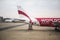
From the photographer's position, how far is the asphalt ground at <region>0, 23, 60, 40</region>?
2836 millimetres

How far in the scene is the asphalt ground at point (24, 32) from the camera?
2.84m

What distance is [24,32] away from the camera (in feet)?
9.40

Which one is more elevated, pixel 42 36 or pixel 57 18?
pixel 57 18

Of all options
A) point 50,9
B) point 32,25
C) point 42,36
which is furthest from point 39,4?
point 42,36

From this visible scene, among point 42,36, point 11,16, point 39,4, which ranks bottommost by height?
point 42,36

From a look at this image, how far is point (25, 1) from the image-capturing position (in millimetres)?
2887

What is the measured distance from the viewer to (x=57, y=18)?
284cm

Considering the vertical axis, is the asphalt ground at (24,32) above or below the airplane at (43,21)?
below

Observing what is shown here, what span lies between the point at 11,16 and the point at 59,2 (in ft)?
3.15

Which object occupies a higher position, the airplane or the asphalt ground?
the airplane

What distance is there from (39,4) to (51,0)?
24cm

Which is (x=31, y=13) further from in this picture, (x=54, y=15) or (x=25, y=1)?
(x=54, y=15)

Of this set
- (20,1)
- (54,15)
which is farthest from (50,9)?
(20,1)

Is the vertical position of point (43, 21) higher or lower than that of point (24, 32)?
higher
